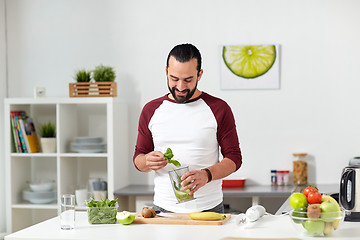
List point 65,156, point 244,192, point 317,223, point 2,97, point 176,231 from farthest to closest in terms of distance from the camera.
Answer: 1. point 2,97
2. point 65,156
3. point 244,192
4. point 176,231
5. point 317,223

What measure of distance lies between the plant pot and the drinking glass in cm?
234

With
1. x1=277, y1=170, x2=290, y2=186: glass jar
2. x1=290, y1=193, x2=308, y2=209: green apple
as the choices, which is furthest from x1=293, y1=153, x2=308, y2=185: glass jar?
x1=290, y1=193, x2=308, y2=209: green apple

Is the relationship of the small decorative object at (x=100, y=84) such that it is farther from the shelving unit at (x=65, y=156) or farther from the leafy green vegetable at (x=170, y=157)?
the leafy green vegetable at (x=170, y=157)

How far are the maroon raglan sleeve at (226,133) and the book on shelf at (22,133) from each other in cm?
228

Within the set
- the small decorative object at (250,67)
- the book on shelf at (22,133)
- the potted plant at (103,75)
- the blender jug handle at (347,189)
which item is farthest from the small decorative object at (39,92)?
the blender jug handle at (347,189)

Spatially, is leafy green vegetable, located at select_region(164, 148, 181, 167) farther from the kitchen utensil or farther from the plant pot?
the plant pot

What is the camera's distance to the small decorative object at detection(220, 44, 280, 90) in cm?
452

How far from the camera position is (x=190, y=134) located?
8.76 ft

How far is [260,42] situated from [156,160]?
2270 mm

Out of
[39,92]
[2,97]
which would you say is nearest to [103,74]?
[39,92]

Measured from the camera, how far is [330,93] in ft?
14.8

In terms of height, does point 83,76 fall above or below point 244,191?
above

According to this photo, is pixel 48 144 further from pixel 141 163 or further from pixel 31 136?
pixel 141 163

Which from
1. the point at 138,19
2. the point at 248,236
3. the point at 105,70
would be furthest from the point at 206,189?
the point at 138,19
